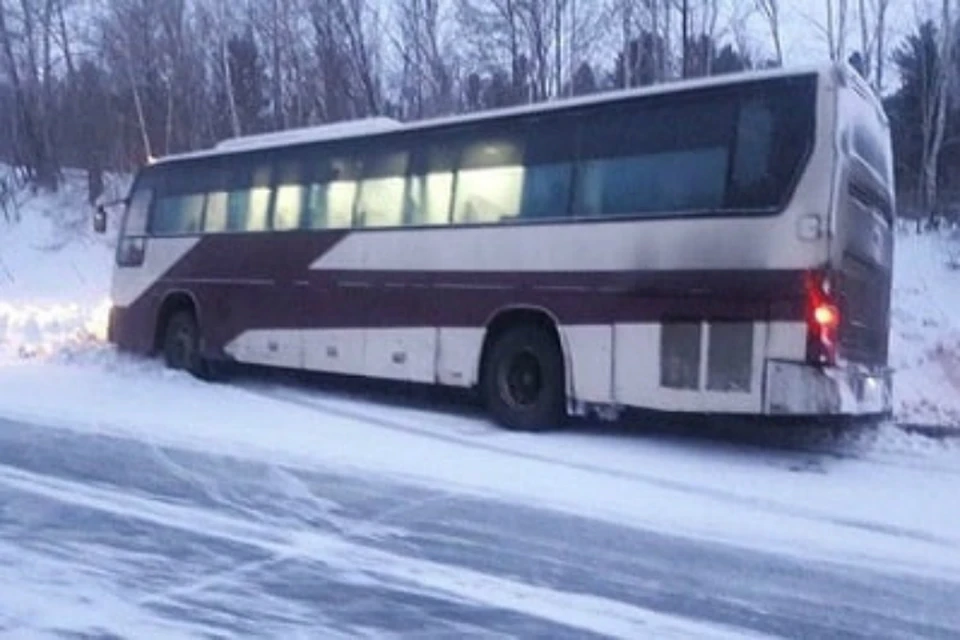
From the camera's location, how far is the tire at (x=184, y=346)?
1602 cm

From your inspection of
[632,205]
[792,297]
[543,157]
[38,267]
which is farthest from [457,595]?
[38,267]

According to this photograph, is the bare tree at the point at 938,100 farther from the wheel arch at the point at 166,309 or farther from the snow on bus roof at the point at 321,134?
the wheel arch at the point at 166,309

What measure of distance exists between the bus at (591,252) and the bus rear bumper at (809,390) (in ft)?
0.05

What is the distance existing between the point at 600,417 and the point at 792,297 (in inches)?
123

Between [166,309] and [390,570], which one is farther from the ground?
[166,309]

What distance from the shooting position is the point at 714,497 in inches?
346

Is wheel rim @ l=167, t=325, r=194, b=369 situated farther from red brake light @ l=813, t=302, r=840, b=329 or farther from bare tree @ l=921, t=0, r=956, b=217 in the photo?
bare tree @ l=921, t=0, r=956, b=217

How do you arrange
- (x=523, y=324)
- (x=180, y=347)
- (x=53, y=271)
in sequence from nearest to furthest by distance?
1. (x=523, y=324)
2. (x=180, y=347)
3. (x=53, y=271)

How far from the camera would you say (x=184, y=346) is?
53.1 ft

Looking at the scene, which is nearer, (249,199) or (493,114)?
(493,114)

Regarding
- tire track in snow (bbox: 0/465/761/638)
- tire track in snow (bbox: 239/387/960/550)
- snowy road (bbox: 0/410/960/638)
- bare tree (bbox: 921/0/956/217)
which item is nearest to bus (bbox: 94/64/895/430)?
tire track in snow (bbox: 239/387/960/550)

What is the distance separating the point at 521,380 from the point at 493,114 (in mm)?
2733

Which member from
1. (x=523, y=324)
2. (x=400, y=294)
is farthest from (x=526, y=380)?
(x=400, y=294)

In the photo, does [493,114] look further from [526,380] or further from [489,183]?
[526,380]
